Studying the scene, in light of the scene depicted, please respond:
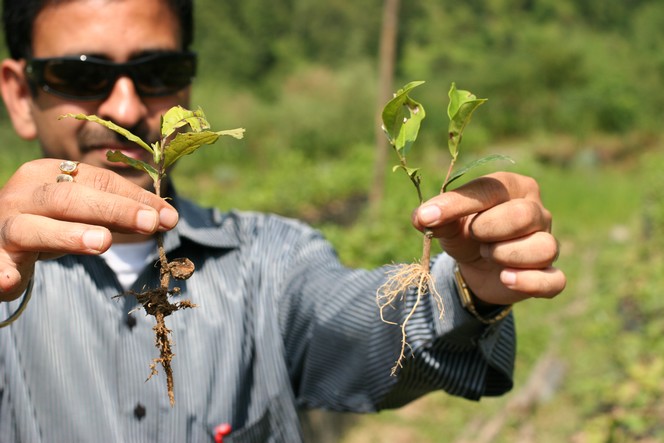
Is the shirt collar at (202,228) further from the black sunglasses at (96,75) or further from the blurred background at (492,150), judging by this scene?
the blurred background at (492,150)

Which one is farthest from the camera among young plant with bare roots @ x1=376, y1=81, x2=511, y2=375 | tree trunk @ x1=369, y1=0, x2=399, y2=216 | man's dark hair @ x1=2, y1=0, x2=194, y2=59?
tree trunk @ x1=369, y1=0, x2=399, y2=216

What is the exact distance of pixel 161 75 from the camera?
1.75 metres

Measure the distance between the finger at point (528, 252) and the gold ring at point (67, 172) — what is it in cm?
78

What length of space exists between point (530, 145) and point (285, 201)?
10172 mm

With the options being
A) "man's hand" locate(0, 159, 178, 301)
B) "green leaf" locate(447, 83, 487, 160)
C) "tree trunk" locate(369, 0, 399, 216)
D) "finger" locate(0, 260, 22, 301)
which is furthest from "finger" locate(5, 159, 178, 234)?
"tree trunk" locate(369, 0, 399, 216)

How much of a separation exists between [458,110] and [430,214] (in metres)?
0.21

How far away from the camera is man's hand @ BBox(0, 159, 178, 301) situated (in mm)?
1166

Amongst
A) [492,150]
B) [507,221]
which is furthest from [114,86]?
[492,150]

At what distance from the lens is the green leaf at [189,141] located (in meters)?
1.17

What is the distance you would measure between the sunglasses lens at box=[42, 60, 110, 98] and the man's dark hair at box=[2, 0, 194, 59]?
0.17 metres

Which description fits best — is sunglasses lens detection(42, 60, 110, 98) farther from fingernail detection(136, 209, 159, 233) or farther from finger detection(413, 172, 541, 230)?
finger detection(413, 172, 541, 230)

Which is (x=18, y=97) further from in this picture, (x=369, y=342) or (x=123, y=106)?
(x=369, y=342)

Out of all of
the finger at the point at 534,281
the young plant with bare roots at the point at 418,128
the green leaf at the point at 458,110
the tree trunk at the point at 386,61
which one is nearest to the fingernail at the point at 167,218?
the young plant with bare roots at the point at 418,128

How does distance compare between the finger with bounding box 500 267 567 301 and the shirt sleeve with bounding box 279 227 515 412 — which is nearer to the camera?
the finger with bounding box 500 267 567 301
